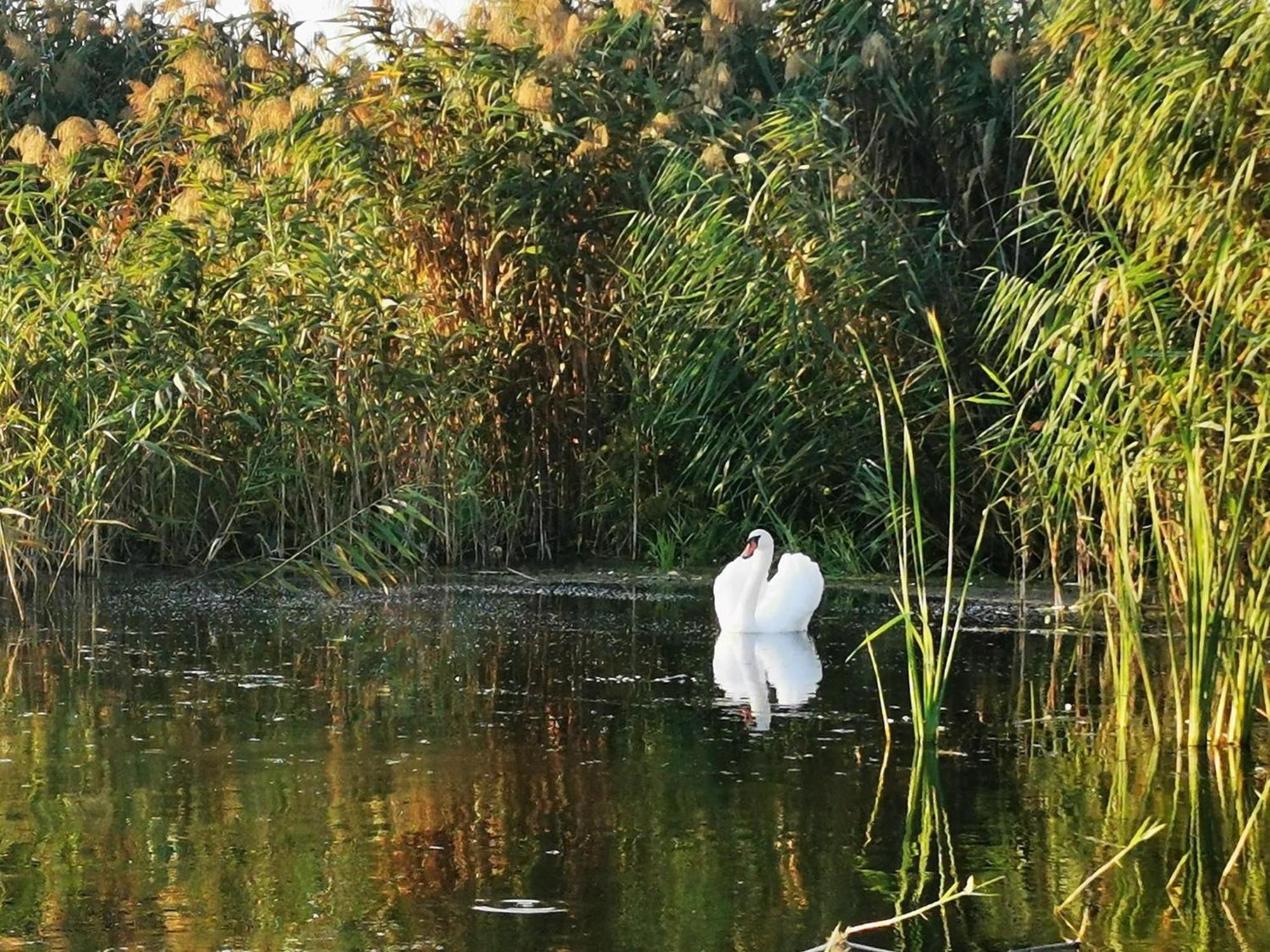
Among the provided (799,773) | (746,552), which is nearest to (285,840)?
(799,773)

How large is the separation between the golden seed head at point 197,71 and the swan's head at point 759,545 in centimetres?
371

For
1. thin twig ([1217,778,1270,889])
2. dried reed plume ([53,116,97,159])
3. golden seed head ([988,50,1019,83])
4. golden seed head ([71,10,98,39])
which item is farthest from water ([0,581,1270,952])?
golden seed head ([71,10,98,39])

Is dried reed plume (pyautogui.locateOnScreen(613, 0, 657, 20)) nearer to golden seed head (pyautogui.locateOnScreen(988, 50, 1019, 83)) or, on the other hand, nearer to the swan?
golden seed head (pyautogui.locateOnScreen(988, 50, 1019, 83))

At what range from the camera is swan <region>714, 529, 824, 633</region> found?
317 inches

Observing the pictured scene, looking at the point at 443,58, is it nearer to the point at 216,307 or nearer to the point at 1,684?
the point at 216,307

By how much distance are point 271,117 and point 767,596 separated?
3.45 metres

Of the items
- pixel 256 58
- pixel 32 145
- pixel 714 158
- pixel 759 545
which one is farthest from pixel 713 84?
pixel 32 145

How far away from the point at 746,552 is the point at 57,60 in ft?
25.4

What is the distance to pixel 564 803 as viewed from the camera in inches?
202

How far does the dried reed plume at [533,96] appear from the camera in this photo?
9672 millimetres

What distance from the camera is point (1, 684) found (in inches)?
272

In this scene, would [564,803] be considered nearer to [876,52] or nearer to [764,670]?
[764,670]

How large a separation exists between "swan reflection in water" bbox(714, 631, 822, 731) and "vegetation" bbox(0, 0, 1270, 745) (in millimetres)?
1232

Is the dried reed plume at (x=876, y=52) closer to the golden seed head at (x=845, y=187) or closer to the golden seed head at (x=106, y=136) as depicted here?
the golden seed head at (x=845, y=187)
